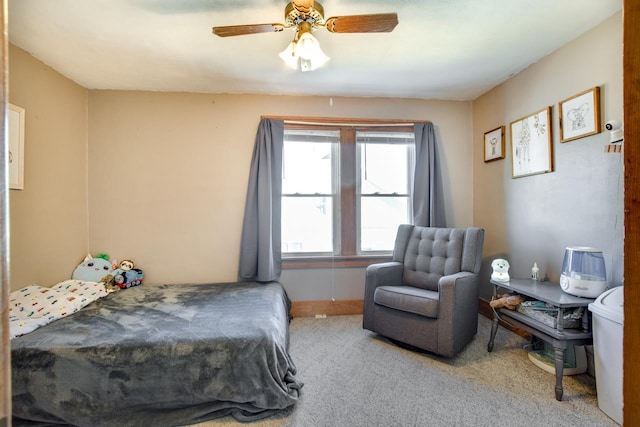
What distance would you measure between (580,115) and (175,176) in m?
3.60

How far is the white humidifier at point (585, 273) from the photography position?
174 centimetres

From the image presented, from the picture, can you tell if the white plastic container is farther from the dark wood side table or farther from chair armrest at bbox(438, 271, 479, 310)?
chair armrest at bbox(438, 271, 479, 310)

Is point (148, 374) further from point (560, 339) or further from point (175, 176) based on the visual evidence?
point (560, 339)

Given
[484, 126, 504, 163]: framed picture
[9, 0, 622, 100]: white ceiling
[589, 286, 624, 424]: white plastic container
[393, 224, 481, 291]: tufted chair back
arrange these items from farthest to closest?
1. [484, 126, 504, 163]: framed picture
2. [393, 224, 481, 291]: tufted chair back
3. [9, 0, 622, 100]: white ceiling
4. [589, 286, 624, 424]: white plastic container

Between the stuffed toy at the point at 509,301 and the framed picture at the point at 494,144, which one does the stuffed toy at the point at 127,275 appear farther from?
the framed picture at the point at 494,144

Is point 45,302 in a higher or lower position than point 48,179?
lower

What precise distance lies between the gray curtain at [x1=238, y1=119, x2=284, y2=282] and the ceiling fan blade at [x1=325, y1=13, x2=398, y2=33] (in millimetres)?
1501

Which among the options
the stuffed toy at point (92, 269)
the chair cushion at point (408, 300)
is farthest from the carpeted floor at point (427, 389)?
the stuffed toy at point (92, 269)

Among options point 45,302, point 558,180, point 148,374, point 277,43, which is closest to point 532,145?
point 558,180

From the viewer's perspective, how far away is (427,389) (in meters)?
1.79

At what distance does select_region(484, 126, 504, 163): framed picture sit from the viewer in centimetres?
279

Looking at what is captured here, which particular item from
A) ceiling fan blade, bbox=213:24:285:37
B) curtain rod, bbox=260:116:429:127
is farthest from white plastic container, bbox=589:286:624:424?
ceiling fan blade, bbox=213:24:285:37

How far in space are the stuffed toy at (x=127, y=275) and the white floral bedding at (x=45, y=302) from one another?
19cm

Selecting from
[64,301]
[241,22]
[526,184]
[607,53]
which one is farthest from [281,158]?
[607,53]
